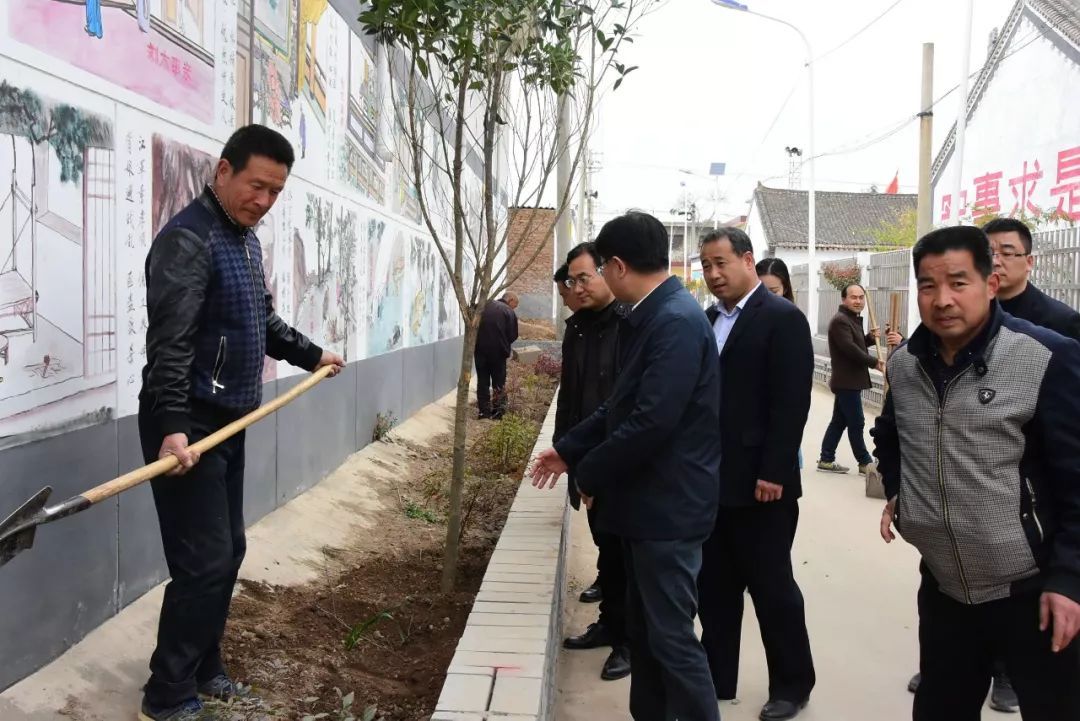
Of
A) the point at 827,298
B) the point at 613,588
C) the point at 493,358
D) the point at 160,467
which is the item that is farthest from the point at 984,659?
the point at 827,298

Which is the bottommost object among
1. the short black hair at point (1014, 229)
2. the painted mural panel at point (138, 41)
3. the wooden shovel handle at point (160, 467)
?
the wooden shovel handle at point (160, 467)

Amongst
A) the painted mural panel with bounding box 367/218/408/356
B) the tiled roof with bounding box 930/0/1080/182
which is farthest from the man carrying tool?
the tiled roof with bounding box 930/0/1080/182

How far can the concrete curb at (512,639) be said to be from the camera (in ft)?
8.07

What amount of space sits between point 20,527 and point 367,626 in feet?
6.22

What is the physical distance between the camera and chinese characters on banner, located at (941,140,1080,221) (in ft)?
63.2

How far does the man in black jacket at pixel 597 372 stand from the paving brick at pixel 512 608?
82cm

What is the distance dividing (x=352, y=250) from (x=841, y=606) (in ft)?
15.4

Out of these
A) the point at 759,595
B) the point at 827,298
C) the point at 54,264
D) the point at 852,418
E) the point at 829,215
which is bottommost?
the point at 759,595

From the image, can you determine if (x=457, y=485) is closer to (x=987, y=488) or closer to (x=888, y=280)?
(x=987, y=488)

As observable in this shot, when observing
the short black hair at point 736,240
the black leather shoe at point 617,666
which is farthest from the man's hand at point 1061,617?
the black leather shoe at point 617,666

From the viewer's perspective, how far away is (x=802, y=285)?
26062mm

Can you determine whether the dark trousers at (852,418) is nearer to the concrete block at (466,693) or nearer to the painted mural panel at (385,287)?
the painted mural panel at (385,287)

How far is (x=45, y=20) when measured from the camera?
310 cm

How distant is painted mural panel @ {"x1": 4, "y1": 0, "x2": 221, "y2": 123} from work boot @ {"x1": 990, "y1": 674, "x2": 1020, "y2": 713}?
4261 mm
